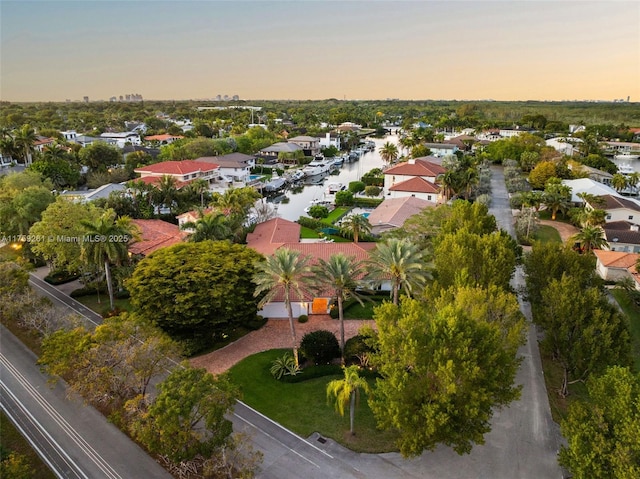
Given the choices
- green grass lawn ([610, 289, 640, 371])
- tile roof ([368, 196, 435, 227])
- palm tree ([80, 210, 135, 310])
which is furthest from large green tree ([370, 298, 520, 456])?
tile roof ([368, 196, 435, 227])

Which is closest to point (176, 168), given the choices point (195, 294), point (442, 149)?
point (195, 294)

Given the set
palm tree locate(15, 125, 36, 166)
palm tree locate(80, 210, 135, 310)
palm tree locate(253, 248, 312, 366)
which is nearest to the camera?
palm tree locate(253, 248, 312, 366)

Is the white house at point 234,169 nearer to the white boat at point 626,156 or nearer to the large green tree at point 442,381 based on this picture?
the large green tree at point 442,381

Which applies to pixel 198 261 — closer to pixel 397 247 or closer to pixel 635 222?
pixel 397 247

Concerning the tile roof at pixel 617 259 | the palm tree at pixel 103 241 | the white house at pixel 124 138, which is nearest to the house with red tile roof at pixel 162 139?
the white house at pixel 124 138

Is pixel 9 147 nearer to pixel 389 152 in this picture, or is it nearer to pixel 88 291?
pixel 88 291

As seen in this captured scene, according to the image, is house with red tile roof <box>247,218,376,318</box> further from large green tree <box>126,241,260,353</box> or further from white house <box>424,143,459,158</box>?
white house <box>424,143,459,158</box>

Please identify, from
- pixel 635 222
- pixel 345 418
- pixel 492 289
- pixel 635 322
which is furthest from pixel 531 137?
pixel 345 418
